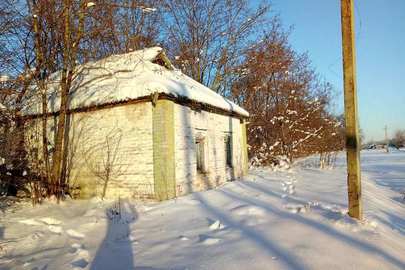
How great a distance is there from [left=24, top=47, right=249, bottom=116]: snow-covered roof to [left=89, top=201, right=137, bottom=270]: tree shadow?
3395mm

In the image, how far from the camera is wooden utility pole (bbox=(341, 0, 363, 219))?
17.8 ft

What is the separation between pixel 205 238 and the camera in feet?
16.2

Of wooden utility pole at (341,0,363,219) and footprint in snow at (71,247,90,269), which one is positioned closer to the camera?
footprint in snow at (71,247,90,269)

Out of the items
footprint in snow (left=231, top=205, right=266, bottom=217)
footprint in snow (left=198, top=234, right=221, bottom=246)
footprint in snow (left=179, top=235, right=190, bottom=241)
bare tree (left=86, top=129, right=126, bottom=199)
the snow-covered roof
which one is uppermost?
the snow-covered roof

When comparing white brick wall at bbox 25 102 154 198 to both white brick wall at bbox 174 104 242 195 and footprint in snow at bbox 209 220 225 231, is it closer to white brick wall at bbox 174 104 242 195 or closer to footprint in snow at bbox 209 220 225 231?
white brick wall at bbox 174 104 242 195

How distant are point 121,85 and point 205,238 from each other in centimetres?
640

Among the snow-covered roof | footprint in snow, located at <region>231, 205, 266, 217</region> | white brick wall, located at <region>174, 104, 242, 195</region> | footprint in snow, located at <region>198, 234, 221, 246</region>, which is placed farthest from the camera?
white brick wall, located at <region>174, 104, 242, 195</region>

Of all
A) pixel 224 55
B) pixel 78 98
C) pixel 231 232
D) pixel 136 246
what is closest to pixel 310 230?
pixel 231 232

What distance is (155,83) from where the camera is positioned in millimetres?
8938

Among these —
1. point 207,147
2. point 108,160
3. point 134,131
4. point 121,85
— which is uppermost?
point 121,85

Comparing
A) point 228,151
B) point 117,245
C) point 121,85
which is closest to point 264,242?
point 117,245

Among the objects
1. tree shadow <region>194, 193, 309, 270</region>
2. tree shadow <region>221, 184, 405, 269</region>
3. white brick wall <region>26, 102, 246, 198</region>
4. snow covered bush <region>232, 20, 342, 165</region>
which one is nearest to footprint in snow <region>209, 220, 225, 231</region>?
tree shadow <region>194, 193, 309, 270</region>

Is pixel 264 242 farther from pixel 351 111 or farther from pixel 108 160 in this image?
pixel 108 160

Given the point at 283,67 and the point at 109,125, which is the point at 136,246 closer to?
the point at 109,125
